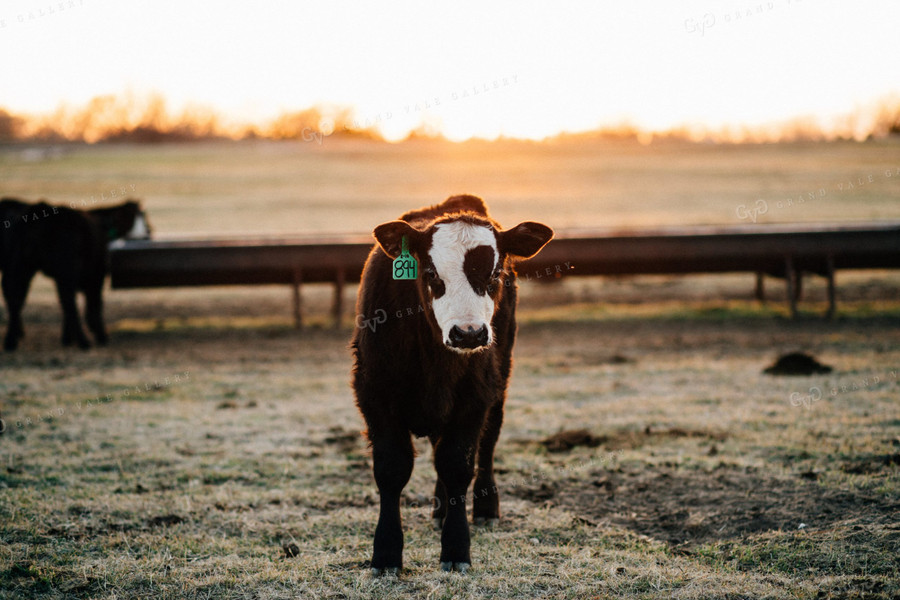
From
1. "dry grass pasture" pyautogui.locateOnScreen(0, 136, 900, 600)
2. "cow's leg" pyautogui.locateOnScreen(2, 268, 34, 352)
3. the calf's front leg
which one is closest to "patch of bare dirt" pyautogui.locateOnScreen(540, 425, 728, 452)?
"dry grass pasture" pyautogui.locateOnScreen(0, 136, 900, 600)

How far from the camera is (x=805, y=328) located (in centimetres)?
1177

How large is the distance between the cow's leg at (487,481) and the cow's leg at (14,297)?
8.30 metres

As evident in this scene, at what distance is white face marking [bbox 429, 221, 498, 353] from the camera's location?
13.0 feet

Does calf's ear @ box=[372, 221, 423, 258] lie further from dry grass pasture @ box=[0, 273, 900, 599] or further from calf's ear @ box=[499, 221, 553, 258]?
dry grass pasture @ box=[0, 273, 900, 599]

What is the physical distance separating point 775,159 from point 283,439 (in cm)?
5748

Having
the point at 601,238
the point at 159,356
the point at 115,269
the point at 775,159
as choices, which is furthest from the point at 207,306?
the point at 775,159

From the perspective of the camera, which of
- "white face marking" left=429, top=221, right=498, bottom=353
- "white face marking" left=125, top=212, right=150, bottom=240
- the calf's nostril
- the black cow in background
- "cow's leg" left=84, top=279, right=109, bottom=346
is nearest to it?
the calf's nostril

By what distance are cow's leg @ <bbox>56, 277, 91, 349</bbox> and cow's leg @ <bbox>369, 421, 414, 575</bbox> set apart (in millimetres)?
8115

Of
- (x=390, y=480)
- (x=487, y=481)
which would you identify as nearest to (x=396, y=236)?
(x=390, y=480)

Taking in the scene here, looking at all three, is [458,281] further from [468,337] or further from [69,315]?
[69,315]

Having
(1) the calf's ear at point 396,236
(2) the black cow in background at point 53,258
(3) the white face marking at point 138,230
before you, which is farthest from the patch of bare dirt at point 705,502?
(3) the white face marking at point 138,230

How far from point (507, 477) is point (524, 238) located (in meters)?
2.05

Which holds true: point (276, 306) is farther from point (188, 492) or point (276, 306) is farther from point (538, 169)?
point (538, 169)

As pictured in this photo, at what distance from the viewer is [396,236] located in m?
4.32
